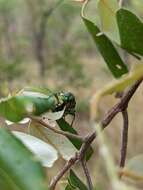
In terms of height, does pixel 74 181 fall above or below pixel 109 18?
below

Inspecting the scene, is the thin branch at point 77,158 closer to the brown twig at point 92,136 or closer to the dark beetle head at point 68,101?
the brown twig at point 92,136

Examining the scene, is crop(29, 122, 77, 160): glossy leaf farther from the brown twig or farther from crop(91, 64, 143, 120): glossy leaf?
crop(91, 64, 143, 120): glossy leaf

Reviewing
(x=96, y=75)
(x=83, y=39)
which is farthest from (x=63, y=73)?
(x=83, y=39)

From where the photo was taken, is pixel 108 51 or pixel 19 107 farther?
pixel 108 51

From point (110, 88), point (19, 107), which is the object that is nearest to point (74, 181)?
point (19, 107)

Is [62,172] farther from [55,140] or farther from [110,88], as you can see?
[110,88]

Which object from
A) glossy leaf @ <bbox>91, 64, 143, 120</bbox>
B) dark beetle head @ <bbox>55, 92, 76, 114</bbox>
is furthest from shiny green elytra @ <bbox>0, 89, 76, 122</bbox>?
glossy leaf @ <bbox>91, 64, 143, 120</bbox>
